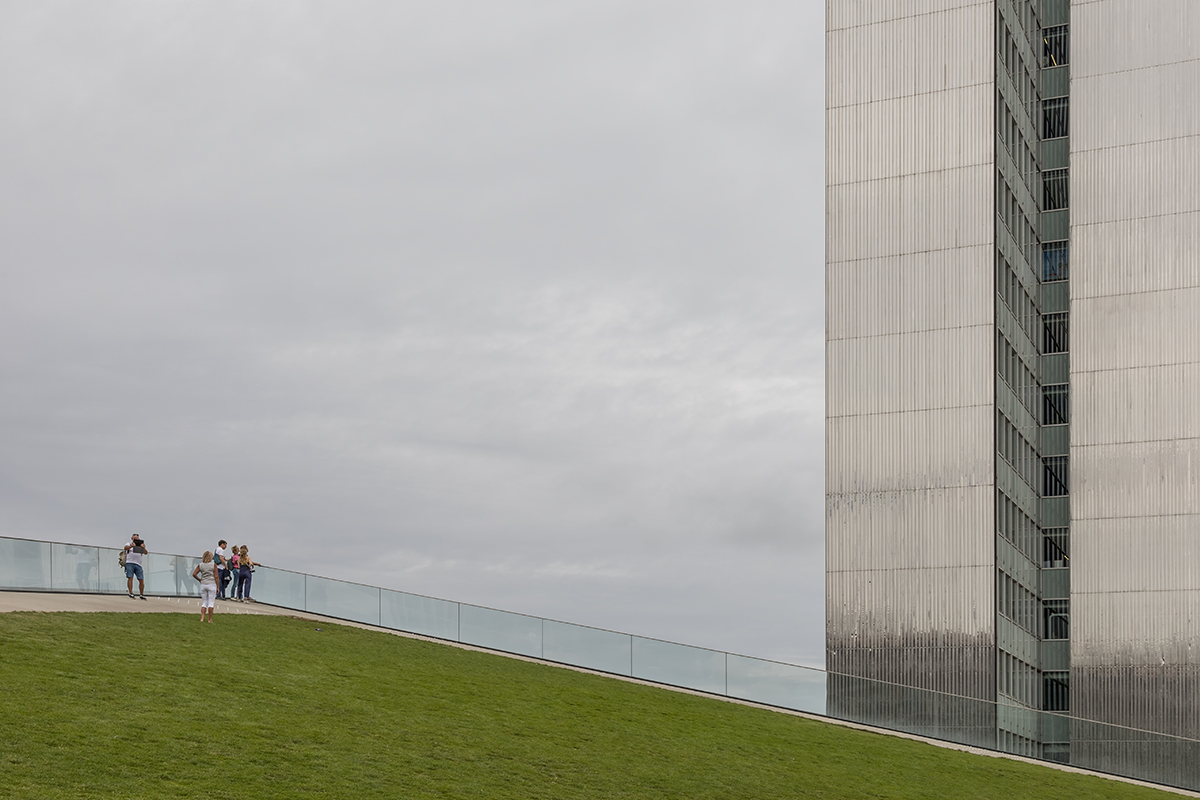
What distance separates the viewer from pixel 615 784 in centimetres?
2300

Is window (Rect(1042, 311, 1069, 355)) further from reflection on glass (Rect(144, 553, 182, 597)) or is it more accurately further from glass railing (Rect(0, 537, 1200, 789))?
reflection on glass (Rect(144, 553, 182, 597))

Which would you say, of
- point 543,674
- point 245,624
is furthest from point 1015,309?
point 245,624

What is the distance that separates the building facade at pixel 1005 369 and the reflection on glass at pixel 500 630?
17.9 meters

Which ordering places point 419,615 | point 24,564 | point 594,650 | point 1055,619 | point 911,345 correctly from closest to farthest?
point 24,564, point 594,650, point 419,615, point 911,345, point 1055,619

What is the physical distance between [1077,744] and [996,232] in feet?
70.4

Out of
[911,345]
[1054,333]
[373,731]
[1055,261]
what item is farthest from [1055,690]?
[373,731]

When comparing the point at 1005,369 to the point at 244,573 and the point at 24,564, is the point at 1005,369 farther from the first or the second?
the point at 24,564

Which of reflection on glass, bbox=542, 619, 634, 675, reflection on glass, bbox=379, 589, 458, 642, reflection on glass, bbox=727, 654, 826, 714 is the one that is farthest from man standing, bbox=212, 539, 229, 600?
reflection on glass, bbox=727, 654, 826, 714

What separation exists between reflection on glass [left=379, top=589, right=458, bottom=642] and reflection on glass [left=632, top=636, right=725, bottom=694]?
217 inches

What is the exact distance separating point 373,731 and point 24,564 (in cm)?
1693

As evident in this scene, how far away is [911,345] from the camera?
54594 mm

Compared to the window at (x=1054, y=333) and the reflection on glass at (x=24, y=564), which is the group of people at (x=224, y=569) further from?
the window at (x=1054, y=333)

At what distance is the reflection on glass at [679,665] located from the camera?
3881 cm

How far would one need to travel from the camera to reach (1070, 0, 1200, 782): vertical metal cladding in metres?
51.8
